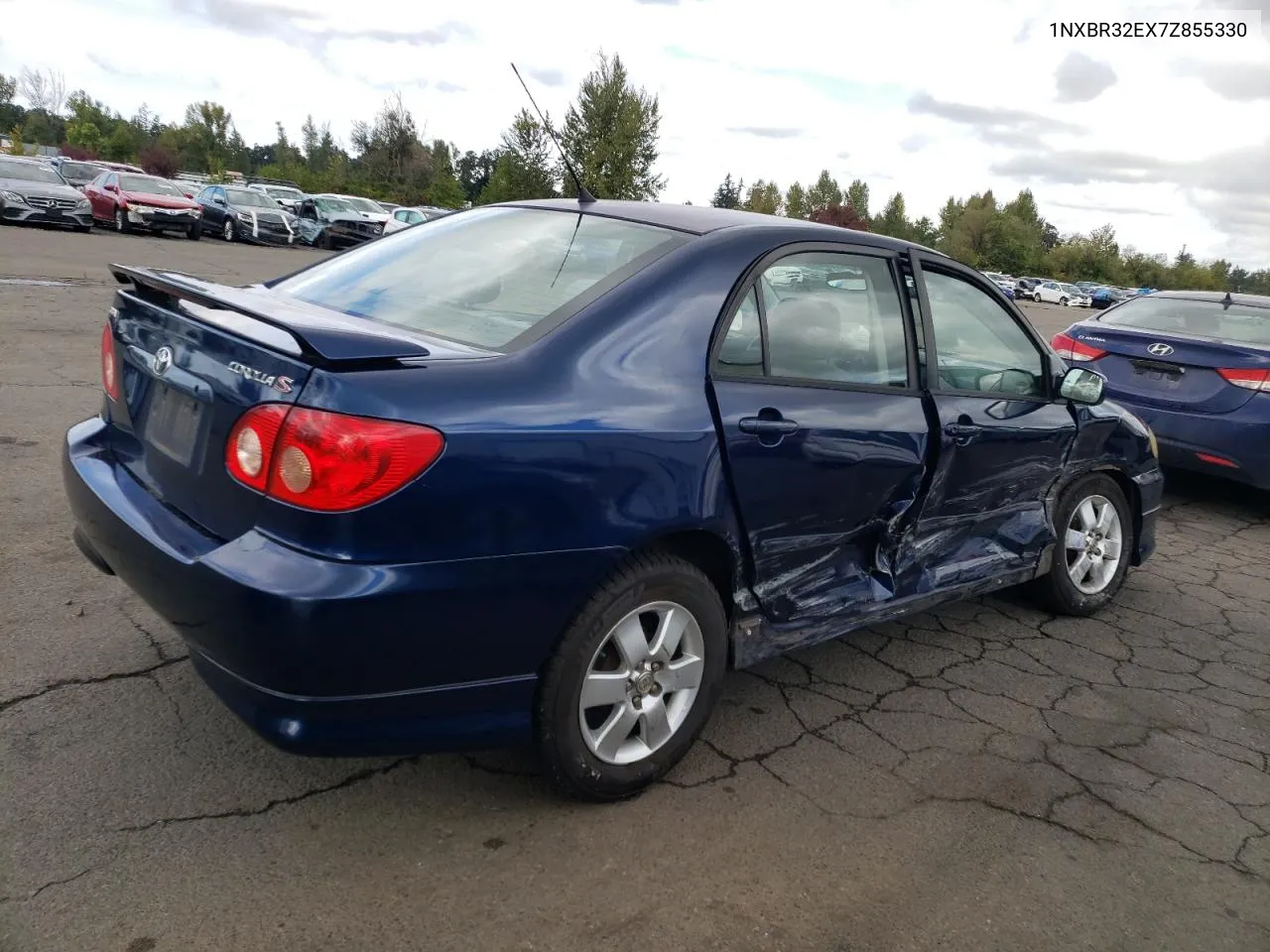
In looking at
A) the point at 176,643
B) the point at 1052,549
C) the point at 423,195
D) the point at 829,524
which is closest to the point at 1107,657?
the point at 1052,549

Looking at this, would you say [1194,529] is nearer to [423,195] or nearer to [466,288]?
[466,288]

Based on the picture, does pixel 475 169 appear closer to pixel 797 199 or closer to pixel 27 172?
pixel 797 199

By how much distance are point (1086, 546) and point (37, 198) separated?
2335cm

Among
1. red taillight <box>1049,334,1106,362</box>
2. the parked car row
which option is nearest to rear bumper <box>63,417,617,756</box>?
red taillight <box>1049,334,1106,362</box>

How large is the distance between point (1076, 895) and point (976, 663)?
1.52 meters

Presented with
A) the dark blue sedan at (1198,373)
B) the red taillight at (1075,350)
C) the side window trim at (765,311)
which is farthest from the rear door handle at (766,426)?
the red taillight at (1075,350)

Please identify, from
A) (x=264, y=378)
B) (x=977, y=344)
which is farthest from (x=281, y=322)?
(x=977, y=344)

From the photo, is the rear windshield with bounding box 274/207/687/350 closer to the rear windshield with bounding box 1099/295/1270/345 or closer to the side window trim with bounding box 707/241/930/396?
the side window trim with bounding box 707/241/930/396

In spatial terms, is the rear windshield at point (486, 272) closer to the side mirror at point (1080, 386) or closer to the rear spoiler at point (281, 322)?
the rear spoiler at point (281, 322)

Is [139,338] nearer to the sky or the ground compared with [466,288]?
nearer to the ground

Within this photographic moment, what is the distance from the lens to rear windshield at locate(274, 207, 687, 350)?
9.59 ft

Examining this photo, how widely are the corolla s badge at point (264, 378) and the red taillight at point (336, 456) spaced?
0.04m

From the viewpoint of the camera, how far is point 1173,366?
680cm

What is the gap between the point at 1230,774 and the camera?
3.44 m
